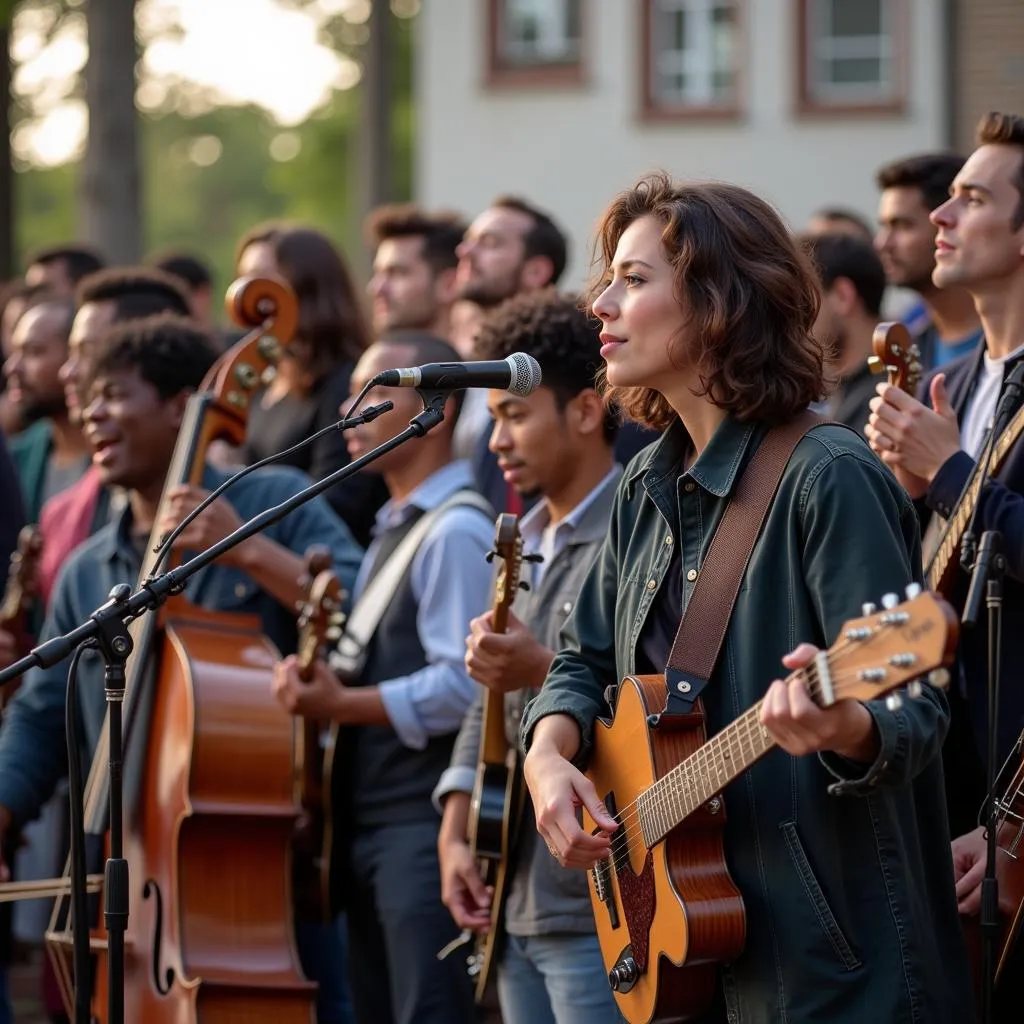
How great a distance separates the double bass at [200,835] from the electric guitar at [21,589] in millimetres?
938

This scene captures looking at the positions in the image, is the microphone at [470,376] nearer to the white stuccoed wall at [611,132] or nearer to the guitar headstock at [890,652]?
the guitar headstock at [890,652]

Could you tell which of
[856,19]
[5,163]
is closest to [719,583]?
[5,163]

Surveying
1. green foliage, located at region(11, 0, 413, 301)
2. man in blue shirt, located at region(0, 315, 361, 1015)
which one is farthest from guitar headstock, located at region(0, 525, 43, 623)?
green foliage, located at region(11, 0, 413, 301)

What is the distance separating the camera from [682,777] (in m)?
3.11

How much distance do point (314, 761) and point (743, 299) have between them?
2328 millimetres

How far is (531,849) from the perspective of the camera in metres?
4.24

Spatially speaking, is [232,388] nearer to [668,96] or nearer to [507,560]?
[507,560]

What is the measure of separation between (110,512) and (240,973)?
2.35 meters

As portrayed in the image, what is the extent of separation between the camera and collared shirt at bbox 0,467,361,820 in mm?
5133

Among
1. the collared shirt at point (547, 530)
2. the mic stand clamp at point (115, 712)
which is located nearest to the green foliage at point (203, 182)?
the collared shirt at point (547, 530)

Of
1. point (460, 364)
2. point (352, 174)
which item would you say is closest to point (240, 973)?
point (460, 364)

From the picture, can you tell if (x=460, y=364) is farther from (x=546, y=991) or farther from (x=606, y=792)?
(x=546, y=991)

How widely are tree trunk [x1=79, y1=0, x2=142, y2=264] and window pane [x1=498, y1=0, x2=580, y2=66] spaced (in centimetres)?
705

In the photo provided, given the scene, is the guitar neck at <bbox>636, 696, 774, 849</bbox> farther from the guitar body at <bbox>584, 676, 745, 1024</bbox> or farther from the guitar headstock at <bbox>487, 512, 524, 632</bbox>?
the guitar headstock at <bbox>487, 512, 524, 632</bbox>
